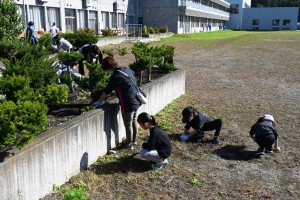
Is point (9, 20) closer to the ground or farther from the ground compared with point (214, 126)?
farther from the ground

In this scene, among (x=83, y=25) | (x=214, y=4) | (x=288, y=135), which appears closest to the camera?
(x=288, y=135)

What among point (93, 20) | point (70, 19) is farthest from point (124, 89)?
point (93, 20)

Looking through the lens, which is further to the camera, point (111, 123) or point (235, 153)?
point (235, 153)

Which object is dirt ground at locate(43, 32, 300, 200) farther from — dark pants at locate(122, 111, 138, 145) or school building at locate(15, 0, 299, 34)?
school building at locate(15, 0, 299, 34)

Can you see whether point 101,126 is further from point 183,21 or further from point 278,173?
point 183,21

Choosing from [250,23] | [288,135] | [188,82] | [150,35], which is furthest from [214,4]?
[288,135]

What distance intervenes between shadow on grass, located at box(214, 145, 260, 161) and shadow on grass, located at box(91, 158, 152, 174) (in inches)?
52.5

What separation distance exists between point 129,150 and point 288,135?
10.4 ft

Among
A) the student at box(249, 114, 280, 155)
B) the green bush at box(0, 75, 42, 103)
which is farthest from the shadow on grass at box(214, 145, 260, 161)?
the green bush at box(0, 75, 42, 103)

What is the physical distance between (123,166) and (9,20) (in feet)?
37.6

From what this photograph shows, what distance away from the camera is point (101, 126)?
5.39m

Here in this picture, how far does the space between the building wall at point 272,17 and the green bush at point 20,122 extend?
294 feet

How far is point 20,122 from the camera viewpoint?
369 cm

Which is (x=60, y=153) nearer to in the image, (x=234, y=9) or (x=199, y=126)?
(x=199, y=126)
